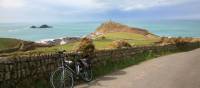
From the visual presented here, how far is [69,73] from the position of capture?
37.7 ft

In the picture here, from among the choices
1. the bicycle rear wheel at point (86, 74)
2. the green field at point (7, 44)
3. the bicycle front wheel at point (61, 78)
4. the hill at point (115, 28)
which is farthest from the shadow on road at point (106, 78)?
the hill at point (115, 28)

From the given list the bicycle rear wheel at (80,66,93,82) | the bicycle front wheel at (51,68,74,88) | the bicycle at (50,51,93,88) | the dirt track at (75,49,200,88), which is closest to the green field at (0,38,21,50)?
the dirt track at (75,49,200,88)

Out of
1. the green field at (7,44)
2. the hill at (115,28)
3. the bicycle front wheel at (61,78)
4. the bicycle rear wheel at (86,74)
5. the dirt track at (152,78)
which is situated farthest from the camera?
the hill at (115,28)

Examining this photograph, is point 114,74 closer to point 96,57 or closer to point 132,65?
point 96,57

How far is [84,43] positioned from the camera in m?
17.6

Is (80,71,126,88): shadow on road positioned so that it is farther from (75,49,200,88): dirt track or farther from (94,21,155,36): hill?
(94,21,155,36): hill

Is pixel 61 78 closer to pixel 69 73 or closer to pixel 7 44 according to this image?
pixel 69 73

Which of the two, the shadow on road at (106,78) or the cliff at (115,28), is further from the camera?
the cliff at (115,28)

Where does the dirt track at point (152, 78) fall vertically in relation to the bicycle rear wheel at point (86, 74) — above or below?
below

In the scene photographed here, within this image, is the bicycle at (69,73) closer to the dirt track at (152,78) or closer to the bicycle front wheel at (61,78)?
the bicycle front wheel at (61,78)

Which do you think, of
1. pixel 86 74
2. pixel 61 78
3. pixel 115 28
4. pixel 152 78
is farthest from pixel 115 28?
pixel 61 78

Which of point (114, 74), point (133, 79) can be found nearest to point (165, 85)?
point (133, 79)

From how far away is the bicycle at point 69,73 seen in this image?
37.0 feet

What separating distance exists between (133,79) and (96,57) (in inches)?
108
